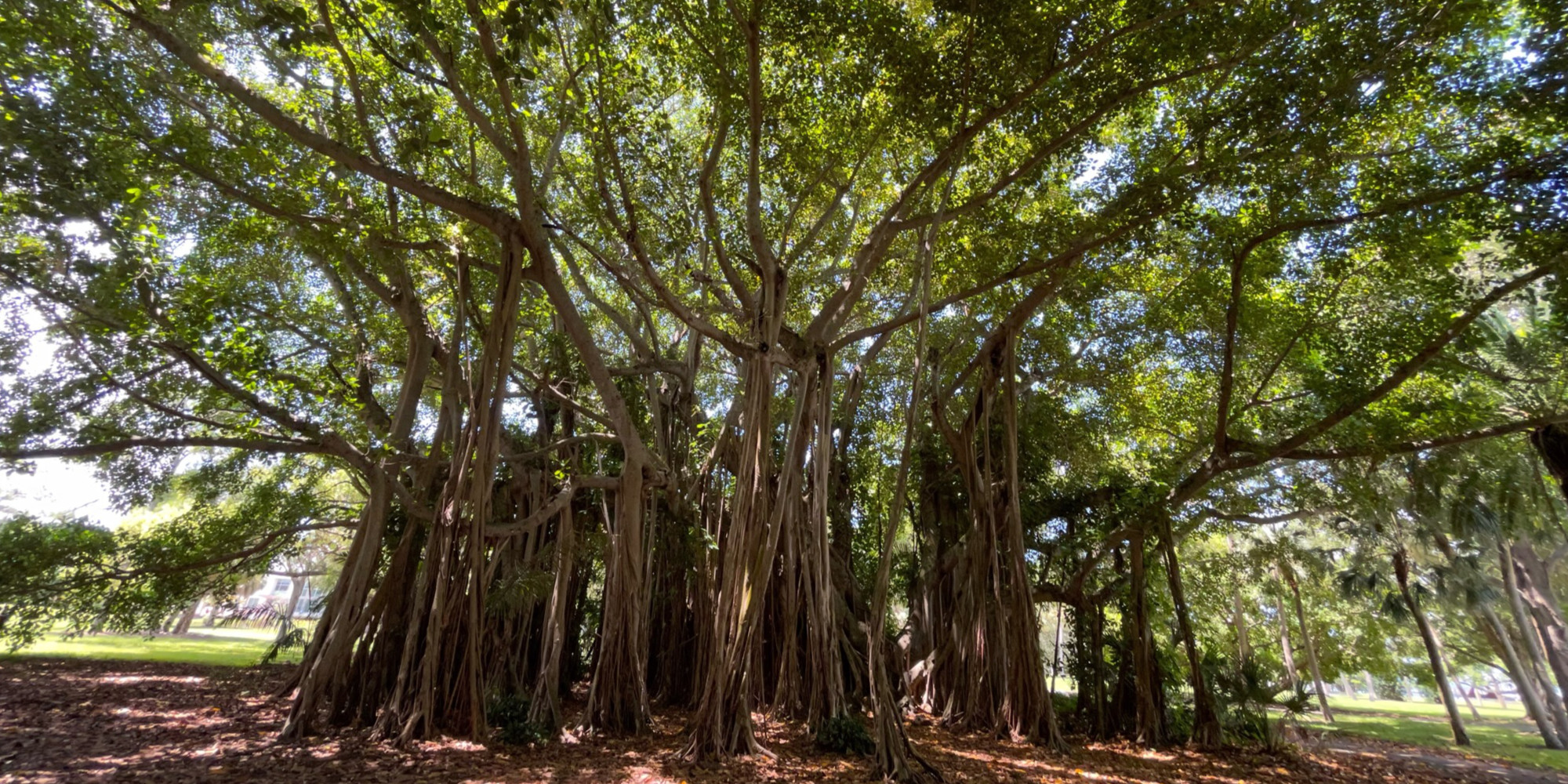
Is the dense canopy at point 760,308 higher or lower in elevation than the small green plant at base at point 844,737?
higher

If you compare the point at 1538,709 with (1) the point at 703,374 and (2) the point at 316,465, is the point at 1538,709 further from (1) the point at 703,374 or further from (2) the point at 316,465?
(2) the point at 316,465

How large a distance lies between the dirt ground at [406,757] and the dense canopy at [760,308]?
11.9 inches

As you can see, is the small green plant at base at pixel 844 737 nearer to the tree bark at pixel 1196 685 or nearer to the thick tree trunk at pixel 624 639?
the thick tree trunk at pixel 624 639

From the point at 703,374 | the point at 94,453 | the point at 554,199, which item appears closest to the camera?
the point at 94,453

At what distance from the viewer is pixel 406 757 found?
3.76 m

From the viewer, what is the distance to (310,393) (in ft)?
15.7

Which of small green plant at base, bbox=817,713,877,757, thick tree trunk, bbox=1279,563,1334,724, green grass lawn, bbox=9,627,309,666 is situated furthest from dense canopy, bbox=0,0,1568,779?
thick tree trunk, bbox=1279,563,1334,724

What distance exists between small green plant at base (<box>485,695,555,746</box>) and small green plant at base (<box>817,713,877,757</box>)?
1.87 m

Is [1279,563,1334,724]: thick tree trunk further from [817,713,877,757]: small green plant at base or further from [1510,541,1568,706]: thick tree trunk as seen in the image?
[817,713,877,757]: small green plant at base

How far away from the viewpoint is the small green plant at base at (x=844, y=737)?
4422 millimetres

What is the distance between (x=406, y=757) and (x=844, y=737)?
8.59ft

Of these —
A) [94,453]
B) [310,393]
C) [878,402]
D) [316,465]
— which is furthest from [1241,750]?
[316,465]

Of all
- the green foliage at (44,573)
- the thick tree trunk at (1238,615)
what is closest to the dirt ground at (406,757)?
the green foliage at (44,573)

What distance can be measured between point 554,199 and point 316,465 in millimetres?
4715
